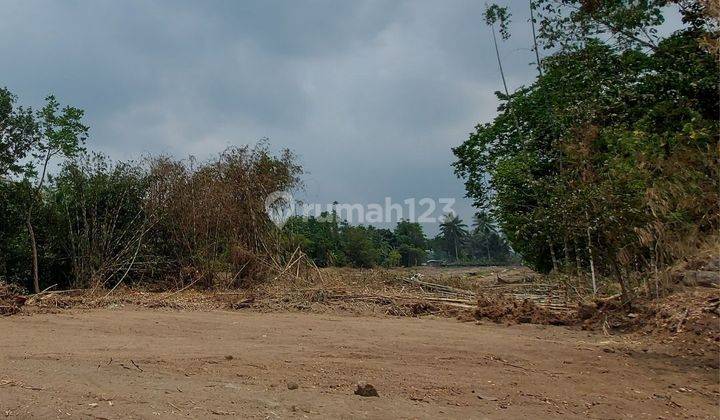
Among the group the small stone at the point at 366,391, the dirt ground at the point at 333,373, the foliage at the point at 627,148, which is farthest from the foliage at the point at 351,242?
the small stone at the point at 366,391

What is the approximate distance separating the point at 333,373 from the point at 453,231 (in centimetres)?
7752

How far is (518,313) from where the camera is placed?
802 centimetres

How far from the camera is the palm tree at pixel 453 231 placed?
79.9 meters

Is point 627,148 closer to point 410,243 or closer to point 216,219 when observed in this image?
point 216,219

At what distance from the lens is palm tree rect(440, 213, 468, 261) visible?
79.9m

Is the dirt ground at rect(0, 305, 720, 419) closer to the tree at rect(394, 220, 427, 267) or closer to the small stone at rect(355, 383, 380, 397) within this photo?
the small stone at rect(355, 383, 380, 397)

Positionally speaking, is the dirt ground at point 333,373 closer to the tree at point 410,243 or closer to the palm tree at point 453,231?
the tree at point 410,243

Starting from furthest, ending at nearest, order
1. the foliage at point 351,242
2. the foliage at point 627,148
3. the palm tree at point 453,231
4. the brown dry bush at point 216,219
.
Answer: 1. the palm tree at point 453,231
2. the foliage at point 351,242
3. the brown dry bush at point 216,219
4. the foliage at point 627,148

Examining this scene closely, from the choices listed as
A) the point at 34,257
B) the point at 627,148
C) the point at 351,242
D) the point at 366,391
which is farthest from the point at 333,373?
the point at 351,242

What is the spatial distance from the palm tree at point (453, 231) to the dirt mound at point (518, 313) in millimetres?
71513

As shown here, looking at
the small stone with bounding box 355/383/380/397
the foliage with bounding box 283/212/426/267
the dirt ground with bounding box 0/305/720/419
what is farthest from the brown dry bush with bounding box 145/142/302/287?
the small stone with bounding box 355/383/380/397

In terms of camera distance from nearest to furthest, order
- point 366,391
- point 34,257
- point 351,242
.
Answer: point 366,391, point 34,257, point 351,242

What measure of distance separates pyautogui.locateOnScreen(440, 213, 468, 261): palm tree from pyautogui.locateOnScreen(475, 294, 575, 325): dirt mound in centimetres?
7151

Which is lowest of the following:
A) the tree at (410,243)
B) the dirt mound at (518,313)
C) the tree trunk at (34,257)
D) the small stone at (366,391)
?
the small stone at (366,391)
